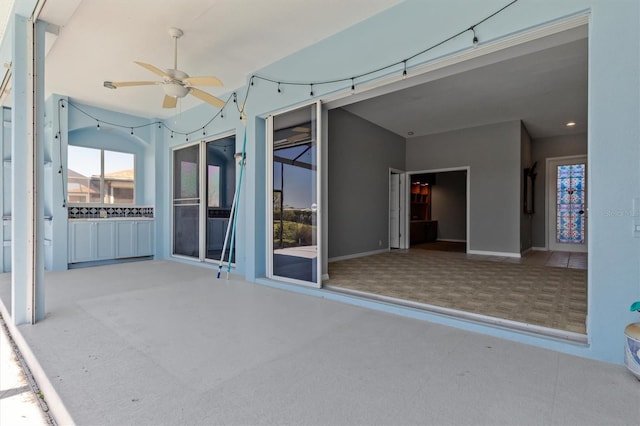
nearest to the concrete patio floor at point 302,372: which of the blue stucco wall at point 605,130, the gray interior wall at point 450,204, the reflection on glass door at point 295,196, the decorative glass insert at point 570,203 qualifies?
the blue stucco wall at point 605,130

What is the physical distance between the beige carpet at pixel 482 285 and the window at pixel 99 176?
4.60 meters

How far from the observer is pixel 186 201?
6.35 m

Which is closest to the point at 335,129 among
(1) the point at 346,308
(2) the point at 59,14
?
(1) the point at 346,308

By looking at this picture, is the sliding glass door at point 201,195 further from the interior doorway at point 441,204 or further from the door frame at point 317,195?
the interior doorway at point 441,204

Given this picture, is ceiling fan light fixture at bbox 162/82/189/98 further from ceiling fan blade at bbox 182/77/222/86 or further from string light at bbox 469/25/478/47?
string light at bbox 469/25/478/47

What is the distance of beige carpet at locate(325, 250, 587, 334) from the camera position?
293 cm

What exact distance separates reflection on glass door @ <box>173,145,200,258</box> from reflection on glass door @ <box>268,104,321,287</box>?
7.69 feet

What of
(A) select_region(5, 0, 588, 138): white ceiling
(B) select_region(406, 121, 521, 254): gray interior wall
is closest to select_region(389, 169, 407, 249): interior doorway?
(B) select_region(406, 121, 521, 254): gray interior wall

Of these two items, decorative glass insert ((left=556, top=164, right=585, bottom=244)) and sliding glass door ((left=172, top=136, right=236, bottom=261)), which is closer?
sliding glass door ((left=172, top=136, right=236, bottom=261))

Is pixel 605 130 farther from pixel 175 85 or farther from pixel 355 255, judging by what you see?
pixel 355 255

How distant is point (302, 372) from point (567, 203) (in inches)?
342

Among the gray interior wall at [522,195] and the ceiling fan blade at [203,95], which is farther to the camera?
the gray interior wall at [522,195]

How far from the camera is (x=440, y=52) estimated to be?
2809 millimetres

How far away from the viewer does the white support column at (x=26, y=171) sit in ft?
9.36
